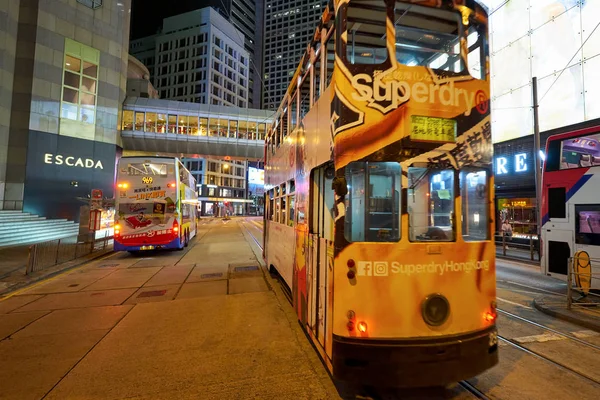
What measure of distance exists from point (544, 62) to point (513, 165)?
529 centimetres

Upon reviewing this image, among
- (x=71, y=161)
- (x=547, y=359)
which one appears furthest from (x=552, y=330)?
(x=71, y=161)

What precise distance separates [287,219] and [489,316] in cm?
400

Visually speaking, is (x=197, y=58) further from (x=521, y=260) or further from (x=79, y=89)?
(x=521, y=260)

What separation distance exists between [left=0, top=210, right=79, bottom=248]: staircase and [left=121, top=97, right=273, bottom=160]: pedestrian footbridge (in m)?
9.97

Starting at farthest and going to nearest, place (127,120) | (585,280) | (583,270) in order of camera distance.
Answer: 1. (127,120)
2. (583,270)
3. (585,280)

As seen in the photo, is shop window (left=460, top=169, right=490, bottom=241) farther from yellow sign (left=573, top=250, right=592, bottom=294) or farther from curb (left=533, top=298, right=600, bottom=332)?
yellow sign (left=573, top=250, right=592, bottom=294)

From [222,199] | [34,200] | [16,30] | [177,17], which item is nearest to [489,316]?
[34,200]

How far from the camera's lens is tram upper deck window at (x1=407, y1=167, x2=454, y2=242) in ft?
11.0

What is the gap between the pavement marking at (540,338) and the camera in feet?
15.8

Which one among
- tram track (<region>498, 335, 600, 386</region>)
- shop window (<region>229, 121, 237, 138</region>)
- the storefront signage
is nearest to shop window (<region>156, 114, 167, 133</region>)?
shop window (<region>229, 121, 237, 138</region>)

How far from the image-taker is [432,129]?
10.8 ft

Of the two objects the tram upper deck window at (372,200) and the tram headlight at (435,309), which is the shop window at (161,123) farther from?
the tram headlight at (435,309)

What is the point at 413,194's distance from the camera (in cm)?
337

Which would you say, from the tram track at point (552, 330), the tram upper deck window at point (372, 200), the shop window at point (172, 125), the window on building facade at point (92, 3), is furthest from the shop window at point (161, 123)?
the tram track at point (552, 330)
